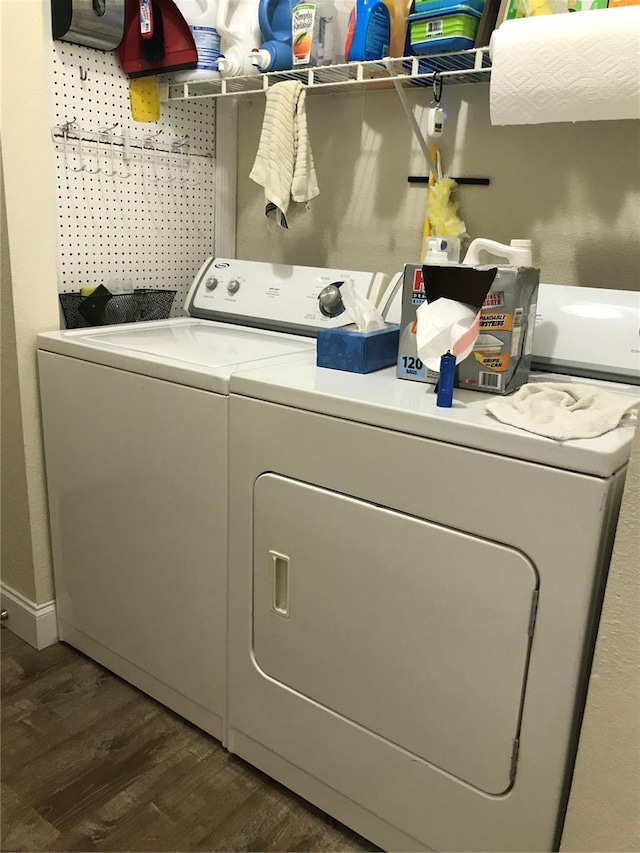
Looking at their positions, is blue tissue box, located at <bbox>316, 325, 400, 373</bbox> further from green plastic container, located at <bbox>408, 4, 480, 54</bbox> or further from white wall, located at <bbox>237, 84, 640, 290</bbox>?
green plastic container, located at <bbox>408, 4, 480, 54</bbox>

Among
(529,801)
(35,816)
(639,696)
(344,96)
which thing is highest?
(344,96)

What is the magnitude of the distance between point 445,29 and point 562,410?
95cm

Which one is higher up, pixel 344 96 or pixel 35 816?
pixel 344 96

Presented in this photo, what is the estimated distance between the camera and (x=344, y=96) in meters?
2.02

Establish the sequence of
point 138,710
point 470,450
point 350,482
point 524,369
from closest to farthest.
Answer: point 470,450
point 350,482
point 524,369
point 138,710

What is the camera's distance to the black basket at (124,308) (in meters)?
1.93

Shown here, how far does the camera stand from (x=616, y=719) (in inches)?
39.6

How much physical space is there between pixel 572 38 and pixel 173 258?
1343mm

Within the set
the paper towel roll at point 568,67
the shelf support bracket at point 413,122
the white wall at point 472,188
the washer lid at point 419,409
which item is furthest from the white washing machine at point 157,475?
the paper towel roll at point 568,67

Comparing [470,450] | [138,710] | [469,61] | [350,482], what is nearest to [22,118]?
[469,61]

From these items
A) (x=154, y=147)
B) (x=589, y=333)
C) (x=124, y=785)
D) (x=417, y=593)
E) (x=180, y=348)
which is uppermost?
(x=154, y=147)

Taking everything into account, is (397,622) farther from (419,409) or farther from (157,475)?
(157,475)

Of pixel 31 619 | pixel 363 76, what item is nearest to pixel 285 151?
pixel 363 76

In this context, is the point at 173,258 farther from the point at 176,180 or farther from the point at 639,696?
the point at 639,696
